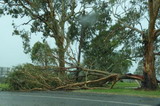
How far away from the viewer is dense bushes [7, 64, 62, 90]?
19250 millimetres

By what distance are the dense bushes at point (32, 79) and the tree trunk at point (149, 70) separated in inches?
211

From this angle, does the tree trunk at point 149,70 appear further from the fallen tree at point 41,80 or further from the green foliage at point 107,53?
the green foliage at point 107,53

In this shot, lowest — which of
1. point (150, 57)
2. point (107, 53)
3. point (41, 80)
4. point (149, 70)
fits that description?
point (41, 80)

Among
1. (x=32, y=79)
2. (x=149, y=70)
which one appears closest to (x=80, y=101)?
(x=32, y=79)

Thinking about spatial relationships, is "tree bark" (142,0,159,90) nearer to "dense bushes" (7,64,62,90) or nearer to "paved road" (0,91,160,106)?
"dense bushes" (7,64,62,90)

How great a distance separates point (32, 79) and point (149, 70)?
23.9 feet

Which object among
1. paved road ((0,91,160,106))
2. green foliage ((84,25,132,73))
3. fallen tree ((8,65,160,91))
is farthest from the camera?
green foliage ((84,25,132,73))

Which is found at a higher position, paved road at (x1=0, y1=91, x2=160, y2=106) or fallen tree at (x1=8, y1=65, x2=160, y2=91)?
fallen tree at (x1=8, y1=65, x2=160, y2=91)

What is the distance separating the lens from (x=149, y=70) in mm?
19312

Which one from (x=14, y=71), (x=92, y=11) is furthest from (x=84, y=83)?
(x=92, y=11)

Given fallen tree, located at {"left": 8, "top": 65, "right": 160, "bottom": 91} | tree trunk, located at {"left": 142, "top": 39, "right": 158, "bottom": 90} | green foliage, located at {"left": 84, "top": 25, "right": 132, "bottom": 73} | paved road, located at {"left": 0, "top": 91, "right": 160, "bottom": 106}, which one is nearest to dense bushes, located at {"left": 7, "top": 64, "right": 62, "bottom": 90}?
fallen tree, located at {"left": 8, "top": 65, "right": 160, "bottom": 91}

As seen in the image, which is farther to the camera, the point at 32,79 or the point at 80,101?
the point at 32,79

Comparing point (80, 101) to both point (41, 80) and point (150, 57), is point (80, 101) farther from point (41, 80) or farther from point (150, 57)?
point (150, 57)

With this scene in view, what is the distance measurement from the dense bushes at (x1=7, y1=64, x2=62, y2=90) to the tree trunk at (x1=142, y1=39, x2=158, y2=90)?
17.6ft
